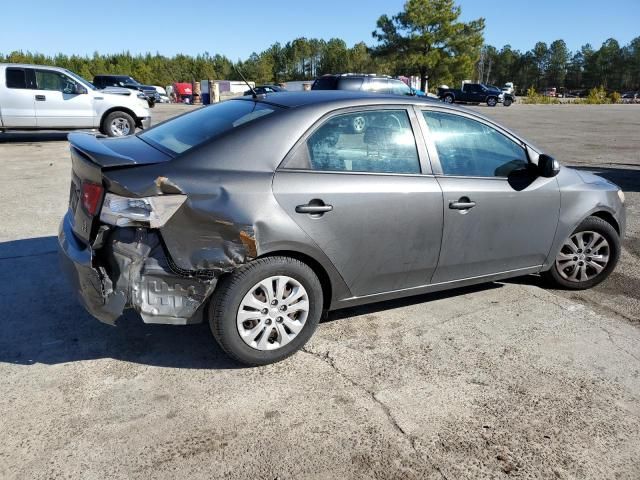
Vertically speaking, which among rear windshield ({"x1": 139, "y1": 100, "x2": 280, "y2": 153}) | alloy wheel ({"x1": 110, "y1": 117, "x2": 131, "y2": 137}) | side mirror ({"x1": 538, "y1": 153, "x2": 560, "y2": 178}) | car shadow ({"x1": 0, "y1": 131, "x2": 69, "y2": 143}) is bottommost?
car shadow ({"x1": 0, "y1": 131, "x2": 69, "y2": 143})

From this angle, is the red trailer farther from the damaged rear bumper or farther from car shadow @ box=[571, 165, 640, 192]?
the damaged rear bumper

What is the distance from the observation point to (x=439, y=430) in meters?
2.66

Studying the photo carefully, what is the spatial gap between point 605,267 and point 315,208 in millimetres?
2860

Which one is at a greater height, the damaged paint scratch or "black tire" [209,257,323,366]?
the damaged paint scratch

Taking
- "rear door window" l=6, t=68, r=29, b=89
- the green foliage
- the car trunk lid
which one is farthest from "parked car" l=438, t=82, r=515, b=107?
the car trunk lid

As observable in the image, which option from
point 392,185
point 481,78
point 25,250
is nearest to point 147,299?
point 392,185

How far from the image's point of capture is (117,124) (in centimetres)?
1260

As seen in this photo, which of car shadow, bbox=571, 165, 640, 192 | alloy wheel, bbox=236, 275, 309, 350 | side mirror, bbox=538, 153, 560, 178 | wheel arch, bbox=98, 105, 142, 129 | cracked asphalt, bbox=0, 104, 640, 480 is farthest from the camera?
wheel arch, bbox=98, 105, 142, 129

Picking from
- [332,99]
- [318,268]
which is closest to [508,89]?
[332,99]

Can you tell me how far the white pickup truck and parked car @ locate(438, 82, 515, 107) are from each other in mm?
35404

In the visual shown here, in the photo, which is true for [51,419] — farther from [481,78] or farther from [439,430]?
[481,78]

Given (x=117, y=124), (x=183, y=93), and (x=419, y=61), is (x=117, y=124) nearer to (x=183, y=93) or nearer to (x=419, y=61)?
(x=183, y=93)

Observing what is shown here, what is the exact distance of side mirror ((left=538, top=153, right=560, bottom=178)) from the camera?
3.87 meters

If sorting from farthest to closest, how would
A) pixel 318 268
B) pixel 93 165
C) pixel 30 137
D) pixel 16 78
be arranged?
pixel 30 137
pixel 16 78
pixel 318 268
pixel 93 165
